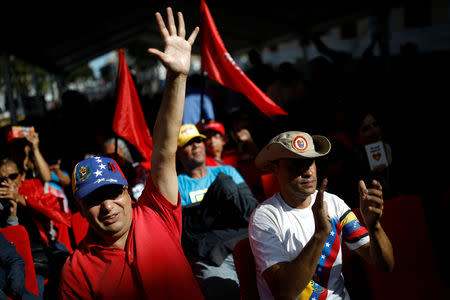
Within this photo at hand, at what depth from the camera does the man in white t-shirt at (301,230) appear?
1.69 meters

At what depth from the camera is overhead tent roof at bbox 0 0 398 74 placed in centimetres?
561

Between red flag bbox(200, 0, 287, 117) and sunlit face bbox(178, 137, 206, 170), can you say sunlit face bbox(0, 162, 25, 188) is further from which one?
red flag bbox(200, 0, 287, 117)

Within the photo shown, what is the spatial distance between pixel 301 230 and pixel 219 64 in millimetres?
2165

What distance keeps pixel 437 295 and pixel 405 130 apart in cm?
362

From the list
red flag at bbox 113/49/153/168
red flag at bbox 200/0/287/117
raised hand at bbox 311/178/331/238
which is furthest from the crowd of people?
red flag at bbox 200/0/287/117

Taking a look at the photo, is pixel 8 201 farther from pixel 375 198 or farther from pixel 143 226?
pixel 375 198

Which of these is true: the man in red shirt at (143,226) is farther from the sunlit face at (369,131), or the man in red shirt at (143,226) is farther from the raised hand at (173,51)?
the sunlit face at (369,131)

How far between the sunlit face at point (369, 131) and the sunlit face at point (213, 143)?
1.58 meters

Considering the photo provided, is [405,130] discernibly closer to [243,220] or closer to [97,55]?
[243,220]

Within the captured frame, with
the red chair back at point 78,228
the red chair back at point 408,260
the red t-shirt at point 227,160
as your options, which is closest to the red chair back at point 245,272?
the red chair back at point 408,260

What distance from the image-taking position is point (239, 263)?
1.95 meters

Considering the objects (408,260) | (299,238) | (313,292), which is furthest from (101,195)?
(408,260)

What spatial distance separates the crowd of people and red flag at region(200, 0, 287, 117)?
0.61 meters

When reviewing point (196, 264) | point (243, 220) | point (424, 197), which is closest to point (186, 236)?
point (196, 264)
